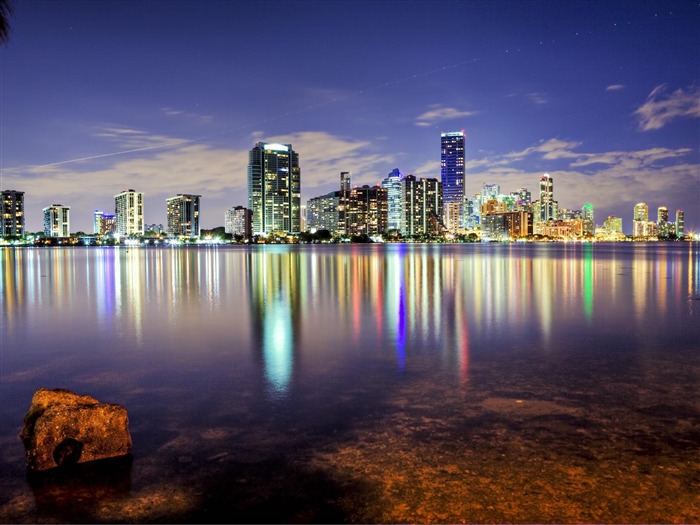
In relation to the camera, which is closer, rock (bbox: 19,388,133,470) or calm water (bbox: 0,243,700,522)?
calm water (bbox: 0,243,700,522)

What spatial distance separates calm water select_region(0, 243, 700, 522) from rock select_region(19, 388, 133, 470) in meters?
0.29

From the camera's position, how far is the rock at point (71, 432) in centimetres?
663

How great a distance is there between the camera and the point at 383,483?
20.2 ft

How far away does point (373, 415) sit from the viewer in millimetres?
8547

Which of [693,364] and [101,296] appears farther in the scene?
[101,296]

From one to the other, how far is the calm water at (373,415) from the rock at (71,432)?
0.94 ft

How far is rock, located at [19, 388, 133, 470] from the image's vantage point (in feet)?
21.8

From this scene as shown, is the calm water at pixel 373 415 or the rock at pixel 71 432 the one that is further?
the rock at pixel 71 432

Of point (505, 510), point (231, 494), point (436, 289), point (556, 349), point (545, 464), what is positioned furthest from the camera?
point (436, 289)

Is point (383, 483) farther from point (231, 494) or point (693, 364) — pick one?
point (693, 364)

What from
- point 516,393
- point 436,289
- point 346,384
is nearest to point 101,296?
point 436,289

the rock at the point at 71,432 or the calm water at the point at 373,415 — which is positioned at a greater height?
the rock at the point at 71,432

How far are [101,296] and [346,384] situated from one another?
69.9 ft

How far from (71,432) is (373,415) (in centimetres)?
413
